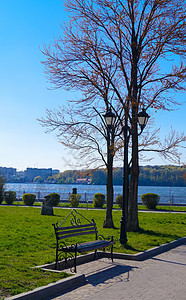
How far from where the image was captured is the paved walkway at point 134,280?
20.6 feet

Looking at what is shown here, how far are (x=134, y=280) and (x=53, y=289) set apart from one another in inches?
75.4

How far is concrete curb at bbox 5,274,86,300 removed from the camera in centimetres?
565

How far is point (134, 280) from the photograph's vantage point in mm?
7410

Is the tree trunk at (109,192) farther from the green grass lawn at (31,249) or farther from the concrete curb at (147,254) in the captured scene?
the concrete curb at (147,254)

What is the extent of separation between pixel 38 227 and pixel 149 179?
3843 inches

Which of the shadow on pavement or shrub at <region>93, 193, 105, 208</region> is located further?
shrub at <region>93, 193, 105, 208</region>

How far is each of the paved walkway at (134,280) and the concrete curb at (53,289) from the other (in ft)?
0.48

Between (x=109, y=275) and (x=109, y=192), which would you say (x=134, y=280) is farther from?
(x=109, y=192)

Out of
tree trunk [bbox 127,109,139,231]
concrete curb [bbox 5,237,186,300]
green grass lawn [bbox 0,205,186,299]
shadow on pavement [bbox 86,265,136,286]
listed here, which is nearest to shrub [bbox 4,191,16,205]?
green grass lawn [bbox 0,205,186,299]

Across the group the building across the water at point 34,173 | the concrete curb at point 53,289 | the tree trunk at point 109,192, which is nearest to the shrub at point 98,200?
the tree trunk at point 109,192

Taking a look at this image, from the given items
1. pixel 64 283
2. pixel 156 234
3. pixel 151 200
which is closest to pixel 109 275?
pixel 64 283

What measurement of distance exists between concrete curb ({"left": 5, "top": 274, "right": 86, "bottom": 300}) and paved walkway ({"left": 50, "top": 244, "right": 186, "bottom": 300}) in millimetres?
147

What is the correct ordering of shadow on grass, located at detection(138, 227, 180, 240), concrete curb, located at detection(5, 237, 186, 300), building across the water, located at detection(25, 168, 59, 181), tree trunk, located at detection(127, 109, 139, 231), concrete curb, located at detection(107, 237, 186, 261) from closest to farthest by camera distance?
concrete curb, located at detection(5, 237, 186, 300)
concrete curb, located at detection(107, 237, 186, 261)
shadow on grass, located at detection(138, 227, 180, 240)
tree trunk, located at detection(127, 109, 139, 231)
building across the water, located at detection(25, 168, 59, 181)

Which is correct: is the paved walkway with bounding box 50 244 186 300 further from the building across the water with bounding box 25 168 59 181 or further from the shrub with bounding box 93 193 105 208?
the building across the water with bounding box 25 168 59 181
